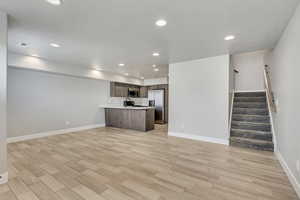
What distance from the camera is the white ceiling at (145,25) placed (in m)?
1.87

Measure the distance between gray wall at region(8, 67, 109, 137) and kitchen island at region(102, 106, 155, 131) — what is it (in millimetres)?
533

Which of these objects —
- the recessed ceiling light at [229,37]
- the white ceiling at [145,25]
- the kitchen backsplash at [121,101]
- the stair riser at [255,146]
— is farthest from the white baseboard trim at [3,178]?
the kitchen backsplash at [121,101]

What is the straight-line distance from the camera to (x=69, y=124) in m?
5.32

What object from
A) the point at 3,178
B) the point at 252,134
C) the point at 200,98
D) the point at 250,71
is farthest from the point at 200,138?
the point at 3,178

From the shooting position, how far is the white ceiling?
1874 mm

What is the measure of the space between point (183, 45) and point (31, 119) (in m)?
5.05

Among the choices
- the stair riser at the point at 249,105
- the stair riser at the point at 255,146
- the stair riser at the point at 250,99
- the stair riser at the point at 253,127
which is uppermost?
the stair riser at the point at 250,99

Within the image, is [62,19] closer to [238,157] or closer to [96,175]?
[96,175]

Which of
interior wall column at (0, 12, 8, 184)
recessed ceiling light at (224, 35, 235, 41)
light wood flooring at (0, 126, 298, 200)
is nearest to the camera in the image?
light wood flooring at (0, 126, 298, 200)

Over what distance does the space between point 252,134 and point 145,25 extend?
380 centimetres

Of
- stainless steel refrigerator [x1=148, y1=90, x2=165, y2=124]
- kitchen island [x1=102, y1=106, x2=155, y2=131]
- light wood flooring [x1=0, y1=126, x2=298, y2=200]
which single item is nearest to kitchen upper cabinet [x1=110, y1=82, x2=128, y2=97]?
kitchen island [x1=102, y1=106, x2=155, y2=131]

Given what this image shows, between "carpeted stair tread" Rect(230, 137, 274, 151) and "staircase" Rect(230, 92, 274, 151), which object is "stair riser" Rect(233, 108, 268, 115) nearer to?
"staircase" Rect(230, 92, 274, 151)

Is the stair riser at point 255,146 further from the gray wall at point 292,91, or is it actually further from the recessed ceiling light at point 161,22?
the recessed ceiling light at point 161,22

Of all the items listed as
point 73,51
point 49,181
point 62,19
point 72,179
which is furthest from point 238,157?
point 73,51
